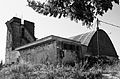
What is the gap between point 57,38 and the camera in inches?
736

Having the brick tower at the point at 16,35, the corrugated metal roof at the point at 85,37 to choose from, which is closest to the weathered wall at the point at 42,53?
the brick tower at the point at 16,35

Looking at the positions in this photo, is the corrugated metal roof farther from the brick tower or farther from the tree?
the tree

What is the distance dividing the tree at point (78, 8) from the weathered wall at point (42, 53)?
8658mm

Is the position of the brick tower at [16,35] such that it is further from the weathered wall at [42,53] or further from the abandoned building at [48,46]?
the weathered wall at [42,53]

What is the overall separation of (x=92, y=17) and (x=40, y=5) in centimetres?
334

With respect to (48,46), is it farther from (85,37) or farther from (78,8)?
(85,37)

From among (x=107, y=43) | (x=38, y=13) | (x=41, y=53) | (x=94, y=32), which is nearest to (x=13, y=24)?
(x=41, y=53)

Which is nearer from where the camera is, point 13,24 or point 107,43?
point 13,24

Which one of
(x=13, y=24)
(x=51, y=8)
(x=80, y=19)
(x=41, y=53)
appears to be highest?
(x=13, y=24)

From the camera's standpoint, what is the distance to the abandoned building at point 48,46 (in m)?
18.7

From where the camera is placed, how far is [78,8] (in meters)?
9.28

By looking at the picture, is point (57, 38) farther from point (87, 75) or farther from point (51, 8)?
point (87, 75)

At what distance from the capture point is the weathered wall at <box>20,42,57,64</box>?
1840cm

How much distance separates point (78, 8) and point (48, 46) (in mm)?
10438
